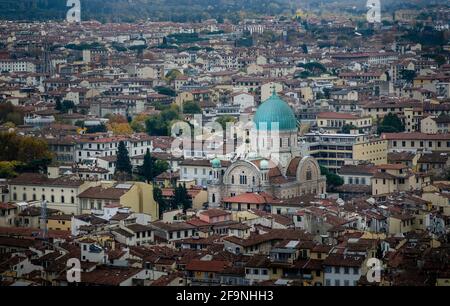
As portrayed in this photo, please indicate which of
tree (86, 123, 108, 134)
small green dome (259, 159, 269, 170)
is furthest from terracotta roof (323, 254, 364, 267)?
tree (86, 123, 108, 134)

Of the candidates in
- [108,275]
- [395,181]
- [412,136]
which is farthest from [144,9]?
[108,275]

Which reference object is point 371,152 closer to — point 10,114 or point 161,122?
point 161,122

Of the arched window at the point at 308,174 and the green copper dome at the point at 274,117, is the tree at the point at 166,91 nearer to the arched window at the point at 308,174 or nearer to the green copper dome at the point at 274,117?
the green copper dome at the point at 274,117

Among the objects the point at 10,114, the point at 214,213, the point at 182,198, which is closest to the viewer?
the point at 214,213

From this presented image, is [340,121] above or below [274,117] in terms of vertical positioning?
below

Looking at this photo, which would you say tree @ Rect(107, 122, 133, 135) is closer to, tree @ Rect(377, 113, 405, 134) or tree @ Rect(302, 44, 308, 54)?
tree @ Rect(377, 113, 405, 134)
